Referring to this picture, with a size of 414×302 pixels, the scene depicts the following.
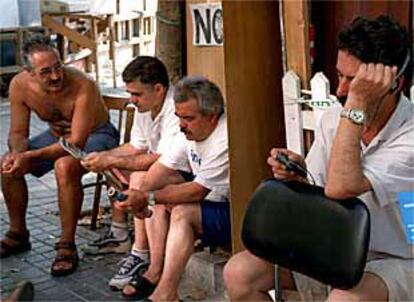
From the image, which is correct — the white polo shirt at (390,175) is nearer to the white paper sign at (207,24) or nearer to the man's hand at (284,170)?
the man's hand at (284,170)

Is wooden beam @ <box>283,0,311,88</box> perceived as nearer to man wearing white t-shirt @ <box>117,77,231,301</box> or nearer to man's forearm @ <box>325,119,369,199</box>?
man wearing white t-shirt @ <box>117,77,231,301</box>

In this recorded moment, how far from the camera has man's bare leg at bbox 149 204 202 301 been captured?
127 inches

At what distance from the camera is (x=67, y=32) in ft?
29.5

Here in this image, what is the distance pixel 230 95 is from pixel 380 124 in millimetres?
865

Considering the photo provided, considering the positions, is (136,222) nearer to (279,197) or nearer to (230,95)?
(230,95)

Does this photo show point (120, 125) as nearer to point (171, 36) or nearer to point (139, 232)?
point (171, 36)

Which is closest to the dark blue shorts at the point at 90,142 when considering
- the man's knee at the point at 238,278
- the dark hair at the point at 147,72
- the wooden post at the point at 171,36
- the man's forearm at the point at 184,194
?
the wooden post at the point at 171,36

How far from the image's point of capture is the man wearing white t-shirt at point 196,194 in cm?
323

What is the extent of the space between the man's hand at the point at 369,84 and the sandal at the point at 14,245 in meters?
2.68

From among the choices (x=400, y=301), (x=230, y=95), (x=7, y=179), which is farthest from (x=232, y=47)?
(x=7, y=179)

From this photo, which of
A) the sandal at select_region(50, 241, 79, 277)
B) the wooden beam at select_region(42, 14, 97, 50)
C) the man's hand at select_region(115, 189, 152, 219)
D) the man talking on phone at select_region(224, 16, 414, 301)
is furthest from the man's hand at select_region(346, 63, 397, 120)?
the wooden beam at select_region(42, 14, 97, 50)

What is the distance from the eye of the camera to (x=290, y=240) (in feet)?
7.19

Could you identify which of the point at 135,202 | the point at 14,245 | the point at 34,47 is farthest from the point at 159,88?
the point at 14,245

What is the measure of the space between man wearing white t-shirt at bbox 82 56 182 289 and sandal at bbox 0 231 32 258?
2.50ft
